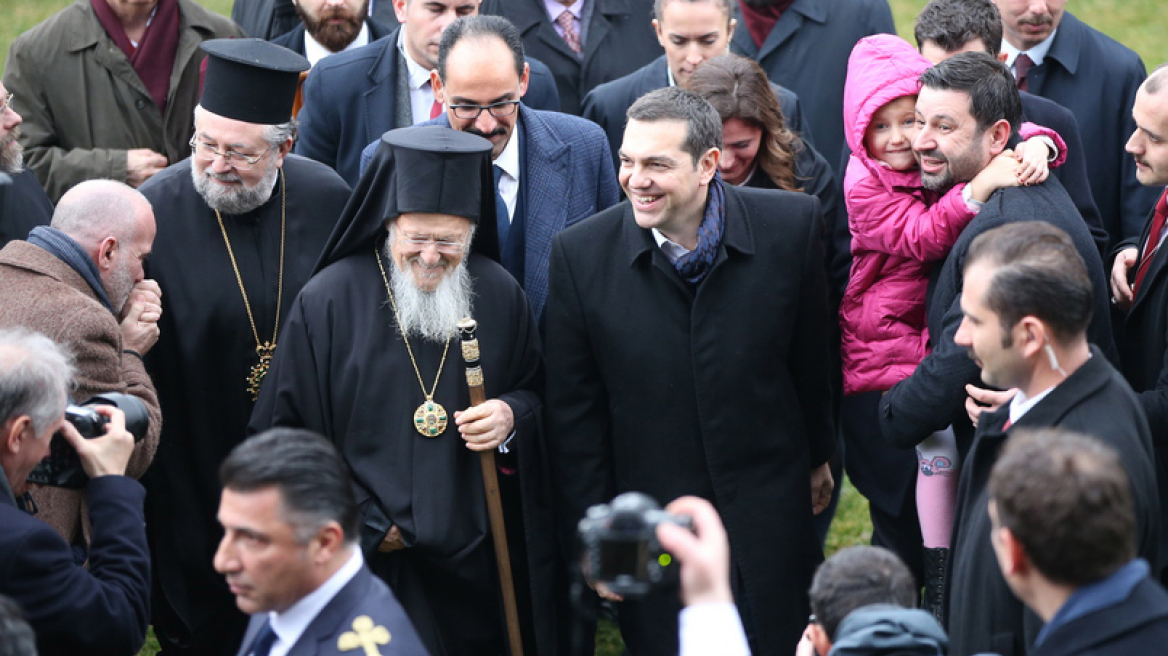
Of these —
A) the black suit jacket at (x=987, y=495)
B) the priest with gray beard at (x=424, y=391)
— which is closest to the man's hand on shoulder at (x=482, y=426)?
the priest with gray beard at (x=424, y=391)

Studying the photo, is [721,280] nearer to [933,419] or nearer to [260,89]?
[933,419]

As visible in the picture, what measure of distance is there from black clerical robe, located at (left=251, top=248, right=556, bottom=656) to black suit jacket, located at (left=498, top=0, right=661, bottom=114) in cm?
256

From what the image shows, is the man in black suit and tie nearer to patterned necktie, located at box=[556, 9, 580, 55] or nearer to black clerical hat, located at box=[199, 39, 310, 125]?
black clerical hat, located at box=[199, 39, 310, 125]

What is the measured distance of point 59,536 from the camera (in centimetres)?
386

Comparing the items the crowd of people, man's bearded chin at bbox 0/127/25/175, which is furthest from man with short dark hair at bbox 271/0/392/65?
man's bearded chin at bbox 0/127/25/175

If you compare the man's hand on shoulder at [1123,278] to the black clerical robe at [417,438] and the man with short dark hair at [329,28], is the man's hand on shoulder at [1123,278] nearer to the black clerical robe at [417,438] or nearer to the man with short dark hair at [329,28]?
the black clerical robe at [417,438]

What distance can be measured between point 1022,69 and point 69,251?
171 inches

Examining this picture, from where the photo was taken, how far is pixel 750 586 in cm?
513

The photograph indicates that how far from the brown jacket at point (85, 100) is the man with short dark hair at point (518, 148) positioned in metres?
1.98

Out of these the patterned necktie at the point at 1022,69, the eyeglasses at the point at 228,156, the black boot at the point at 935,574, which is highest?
the patterned necktie at the point at 1022,69

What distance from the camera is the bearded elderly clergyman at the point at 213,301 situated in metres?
5.70

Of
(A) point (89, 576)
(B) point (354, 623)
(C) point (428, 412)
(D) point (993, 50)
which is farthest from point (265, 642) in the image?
(D) point (993, 50)

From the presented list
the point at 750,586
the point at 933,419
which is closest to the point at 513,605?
the point at 750,586

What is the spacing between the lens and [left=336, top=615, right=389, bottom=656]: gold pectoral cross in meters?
3.35
